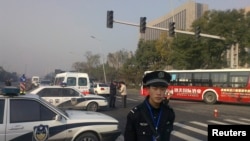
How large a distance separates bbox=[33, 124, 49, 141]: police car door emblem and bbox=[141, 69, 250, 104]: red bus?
1695cm

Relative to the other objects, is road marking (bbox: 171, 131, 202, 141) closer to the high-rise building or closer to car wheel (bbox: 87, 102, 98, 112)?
car wheel (bbox: 87, 102, 98, 112)

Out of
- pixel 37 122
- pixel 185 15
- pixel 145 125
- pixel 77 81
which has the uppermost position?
pixel 185 15

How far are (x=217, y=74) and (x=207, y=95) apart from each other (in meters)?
1.72

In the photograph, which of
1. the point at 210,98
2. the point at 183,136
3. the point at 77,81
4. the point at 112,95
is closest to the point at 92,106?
the point at 112,95

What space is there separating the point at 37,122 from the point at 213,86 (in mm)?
21326

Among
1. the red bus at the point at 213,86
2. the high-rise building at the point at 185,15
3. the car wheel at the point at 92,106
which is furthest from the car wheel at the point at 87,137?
the high-rise building at the point at 185,15

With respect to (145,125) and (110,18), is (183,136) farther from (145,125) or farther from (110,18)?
(110,18)

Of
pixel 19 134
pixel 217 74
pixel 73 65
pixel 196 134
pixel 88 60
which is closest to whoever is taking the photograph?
pixel 19 134

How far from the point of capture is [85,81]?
74.1 ft

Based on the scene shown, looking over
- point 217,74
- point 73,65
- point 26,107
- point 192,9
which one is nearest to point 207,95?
point 217,74

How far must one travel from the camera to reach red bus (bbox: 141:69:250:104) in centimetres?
2528

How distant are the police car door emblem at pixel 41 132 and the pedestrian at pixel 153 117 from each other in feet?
13.4

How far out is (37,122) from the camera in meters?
7.48

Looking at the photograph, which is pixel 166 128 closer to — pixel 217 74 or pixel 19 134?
pixel 19 134
